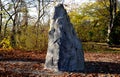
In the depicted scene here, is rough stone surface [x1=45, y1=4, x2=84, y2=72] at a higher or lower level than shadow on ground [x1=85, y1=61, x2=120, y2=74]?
higher

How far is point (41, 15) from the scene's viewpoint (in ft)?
111

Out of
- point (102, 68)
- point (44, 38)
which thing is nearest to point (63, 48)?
point (102, 68)

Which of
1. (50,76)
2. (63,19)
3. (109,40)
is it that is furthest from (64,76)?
(109,40)

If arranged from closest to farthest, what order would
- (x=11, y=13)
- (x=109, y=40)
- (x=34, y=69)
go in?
(x=34, y=69)
(x=11, y=13)
(x=109, y=40)

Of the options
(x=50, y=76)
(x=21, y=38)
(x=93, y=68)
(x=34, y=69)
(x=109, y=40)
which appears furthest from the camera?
(x=109, y=40)

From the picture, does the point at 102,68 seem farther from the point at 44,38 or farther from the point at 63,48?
the point at 44,38

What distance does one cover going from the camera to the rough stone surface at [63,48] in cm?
1187

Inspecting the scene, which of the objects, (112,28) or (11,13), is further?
(112,28)

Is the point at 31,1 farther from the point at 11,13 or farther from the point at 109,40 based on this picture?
the point at 109,40

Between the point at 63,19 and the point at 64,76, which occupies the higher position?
the point at 63,19

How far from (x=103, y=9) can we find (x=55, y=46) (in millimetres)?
32181

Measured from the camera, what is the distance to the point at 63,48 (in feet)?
39.2

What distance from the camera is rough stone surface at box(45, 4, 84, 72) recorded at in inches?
467

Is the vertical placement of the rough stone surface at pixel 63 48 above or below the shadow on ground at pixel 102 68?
above
